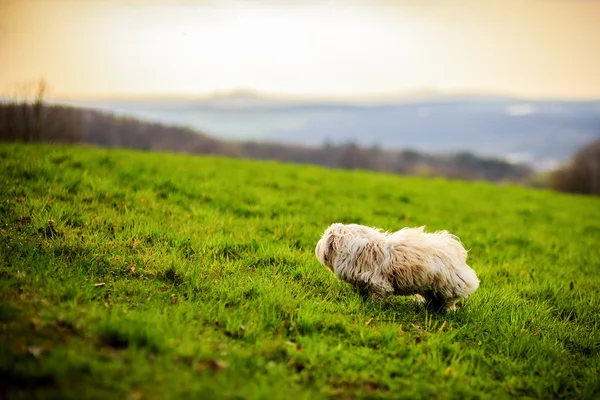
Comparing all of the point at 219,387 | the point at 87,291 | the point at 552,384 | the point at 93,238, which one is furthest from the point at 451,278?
the point at 93,238

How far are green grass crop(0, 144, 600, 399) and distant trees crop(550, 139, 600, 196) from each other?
32.9 m

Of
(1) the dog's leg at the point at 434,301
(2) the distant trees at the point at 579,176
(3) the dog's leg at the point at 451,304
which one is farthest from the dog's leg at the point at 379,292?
(2) the distant trees at the point at 579,176

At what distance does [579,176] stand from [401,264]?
4052 centimetres

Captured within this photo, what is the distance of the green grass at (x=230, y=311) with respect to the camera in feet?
12.8

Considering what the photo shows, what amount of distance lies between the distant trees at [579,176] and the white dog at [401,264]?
38.8 meters

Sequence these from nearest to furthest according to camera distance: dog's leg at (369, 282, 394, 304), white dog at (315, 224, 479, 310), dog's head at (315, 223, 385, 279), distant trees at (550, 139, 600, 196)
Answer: white dog at (315, 224, 479, 310), dog's leg at (369, 282, 394, 304), dog's head at (315, 223, 385, 279), distant trees at (550, 139, 600, 196)

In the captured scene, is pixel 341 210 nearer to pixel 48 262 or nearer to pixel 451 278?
pixel 451 278

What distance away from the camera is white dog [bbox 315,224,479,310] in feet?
18.9

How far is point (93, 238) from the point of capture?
259 inches

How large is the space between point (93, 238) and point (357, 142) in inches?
3018

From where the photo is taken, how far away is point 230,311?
5242 mm

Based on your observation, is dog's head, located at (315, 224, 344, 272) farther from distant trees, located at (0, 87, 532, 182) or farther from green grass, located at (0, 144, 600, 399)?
distant trees, located at (0, 87, 532, 182)

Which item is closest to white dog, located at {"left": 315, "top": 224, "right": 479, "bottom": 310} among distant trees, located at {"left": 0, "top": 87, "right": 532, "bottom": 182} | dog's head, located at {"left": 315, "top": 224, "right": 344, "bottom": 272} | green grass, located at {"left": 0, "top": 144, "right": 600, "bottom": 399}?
dog's head, located at {"left": 315, "top": 224, "right": 344, "bottom": 272}

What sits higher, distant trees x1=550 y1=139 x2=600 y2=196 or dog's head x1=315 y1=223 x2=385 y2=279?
distant trees x1=550 y1=139 x2=600 y2=196
